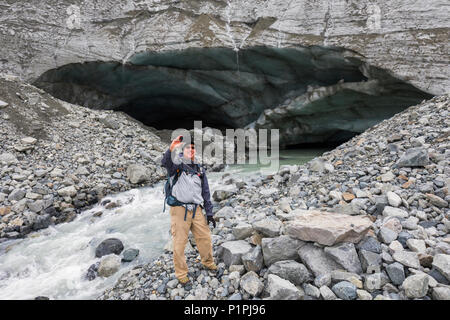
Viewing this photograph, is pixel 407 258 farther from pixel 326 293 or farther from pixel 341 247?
pixel 326 293

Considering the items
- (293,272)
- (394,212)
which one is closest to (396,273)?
(293,272)

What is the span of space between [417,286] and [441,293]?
184 mm

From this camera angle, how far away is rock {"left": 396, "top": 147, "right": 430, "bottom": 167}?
5074 millimetres

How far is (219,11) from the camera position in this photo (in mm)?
16203

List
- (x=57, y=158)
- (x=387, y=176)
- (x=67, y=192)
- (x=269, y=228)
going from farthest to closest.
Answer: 1. (x=57, y=158)
2. (x=67, y=192)
3. (x=387, y=176)
4. (x=269, y=228)

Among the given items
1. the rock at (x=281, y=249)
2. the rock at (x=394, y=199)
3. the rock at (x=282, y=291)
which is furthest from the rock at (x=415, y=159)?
the rock at (x=282, y=291)

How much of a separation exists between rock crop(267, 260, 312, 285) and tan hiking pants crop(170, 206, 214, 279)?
3.22 feet

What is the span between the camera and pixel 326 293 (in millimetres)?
2684

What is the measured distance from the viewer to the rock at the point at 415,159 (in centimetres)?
507

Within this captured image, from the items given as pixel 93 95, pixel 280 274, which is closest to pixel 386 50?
pixel 280 274

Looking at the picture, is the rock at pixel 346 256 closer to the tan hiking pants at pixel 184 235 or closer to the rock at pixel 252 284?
the rock at pixel 252 284

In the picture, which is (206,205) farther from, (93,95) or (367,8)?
(93,95)

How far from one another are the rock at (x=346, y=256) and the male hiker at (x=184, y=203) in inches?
63.3
